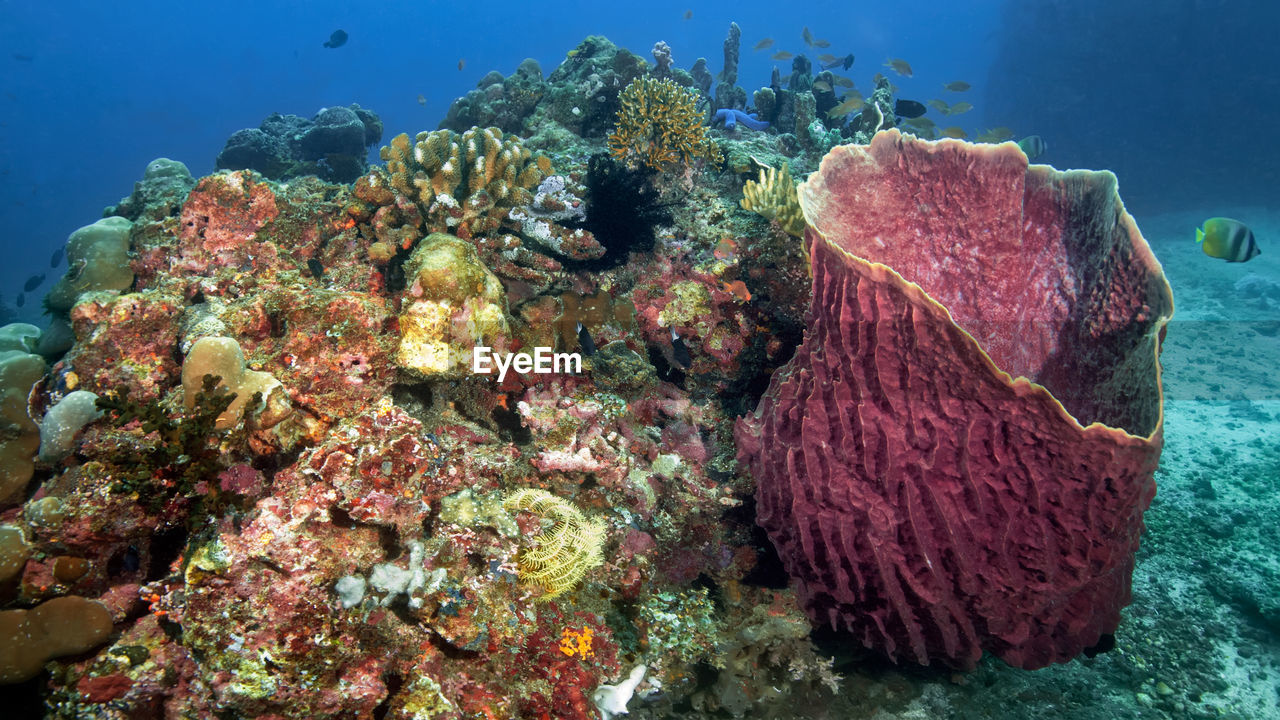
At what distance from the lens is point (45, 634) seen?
7.32 feet

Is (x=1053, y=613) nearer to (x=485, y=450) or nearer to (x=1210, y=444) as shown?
(x=485, y=450)

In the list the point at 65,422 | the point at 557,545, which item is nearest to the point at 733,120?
the point at 557,545

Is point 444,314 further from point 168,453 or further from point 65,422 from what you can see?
point 65,422

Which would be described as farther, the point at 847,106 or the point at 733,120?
the point at 847,106

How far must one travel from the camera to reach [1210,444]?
721 cm

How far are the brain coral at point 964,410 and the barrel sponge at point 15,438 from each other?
4.18 metres

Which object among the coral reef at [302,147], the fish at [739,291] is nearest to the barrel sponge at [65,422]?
the fish at [739,291]

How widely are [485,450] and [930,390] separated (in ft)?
8.10

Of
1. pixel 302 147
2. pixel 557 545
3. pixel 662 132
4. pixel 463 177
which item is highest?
pixel 302 147

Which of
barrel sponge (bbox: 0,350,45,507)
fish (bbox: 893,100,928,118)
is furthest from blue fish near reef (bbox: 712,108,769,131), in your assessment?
barrel sponge (bbox: 0,350,45,507)

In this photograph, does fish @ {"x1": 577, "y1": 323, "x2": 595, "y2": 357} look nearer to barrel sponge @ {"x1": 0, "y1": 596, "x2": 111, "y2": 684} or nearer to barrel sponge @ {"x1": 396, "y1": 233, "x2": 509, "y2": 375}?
barrel sponge @ {"x1": 396, "y1": 233, "x2": 509, "y2": 375}

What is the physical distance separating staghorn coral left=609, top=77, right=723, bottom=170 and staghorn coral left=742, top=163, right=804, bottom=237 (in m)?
1.06

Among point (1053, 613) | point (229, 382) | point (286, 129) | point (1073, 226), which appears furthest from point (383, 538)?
point (286, 129)

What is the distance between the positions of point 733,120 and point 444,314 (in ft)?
22.9
